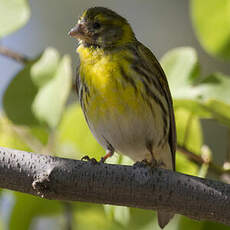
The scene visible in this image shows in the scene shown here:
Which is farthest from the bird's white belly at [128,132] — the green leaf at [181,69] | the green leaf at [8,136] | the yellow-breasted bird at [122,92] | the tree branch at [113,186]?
the tree branch at [113,186]

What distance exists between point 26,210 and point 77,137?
0.50m

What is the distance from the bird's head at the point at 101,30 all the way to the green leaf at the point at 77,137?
0.42 m

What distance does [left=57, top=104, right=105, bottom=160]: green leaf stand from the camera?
3.16m

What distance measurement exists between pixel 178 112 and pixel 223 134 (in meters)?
3.60

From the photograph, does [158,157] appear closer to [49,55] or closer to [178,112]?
[178,112]

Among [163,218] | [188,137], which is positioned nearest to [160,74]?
[188,137]

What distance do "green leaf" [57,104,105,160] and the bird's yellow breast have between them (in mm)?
237

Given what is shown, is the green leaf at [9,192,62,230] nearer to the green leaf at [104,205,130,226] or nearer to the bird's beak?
the green leaf at [104,205,130,226]

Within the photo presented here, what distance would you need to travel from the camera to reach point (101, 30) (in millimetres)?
3158

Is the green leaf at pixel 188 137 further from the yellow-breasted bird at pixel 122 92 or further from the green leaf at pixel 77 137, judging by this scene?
the green leaf at pixel 77 137

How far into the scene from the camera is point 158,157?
10.9 feet

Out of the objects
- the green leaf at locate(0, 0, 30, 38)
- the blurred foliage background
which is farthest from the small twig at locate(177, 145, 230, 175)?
the green leaf at locate(0, 0, 30, 38)

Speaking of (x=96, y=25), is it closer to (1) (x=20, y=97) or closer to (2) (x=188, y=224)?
(1) (x=20, y=97)

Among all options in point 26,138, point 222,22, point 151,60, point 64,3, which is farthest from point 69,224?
point 64,3
